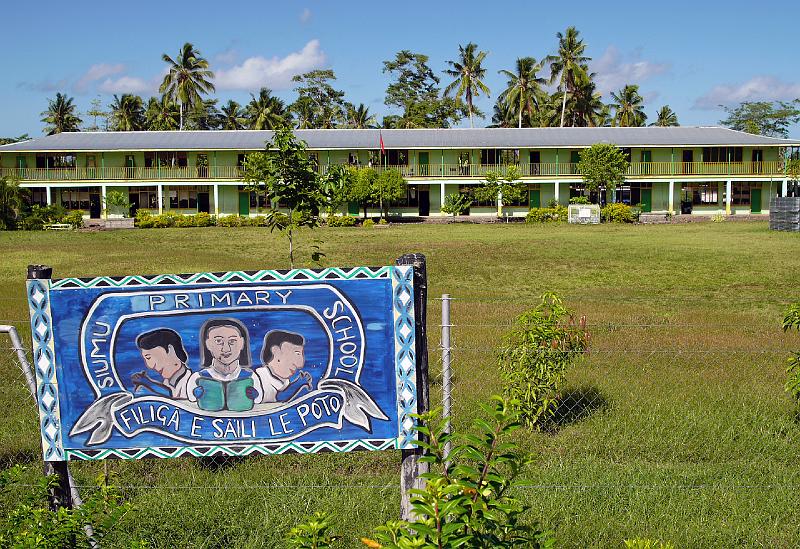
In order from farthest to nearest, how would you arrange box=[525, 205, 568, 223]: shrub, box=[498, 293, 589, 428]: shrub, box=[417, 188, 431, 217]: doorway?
box=[417, 188, 431, 217]: doorway → box=[525, 205, 568, 223]: shrub → box=[498, 293, 589, 428]: shrub

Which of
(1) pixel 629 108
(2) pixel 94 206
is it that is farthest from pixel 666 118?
(2) pixel 94 206

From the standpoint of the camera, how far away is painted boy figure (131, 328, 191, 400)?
15.1 feet

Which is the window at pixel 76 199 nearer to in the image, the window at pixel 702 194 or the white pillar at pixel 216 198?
the white pillar at pixel 216 198

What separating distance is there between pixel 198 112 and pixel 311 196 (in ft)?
211


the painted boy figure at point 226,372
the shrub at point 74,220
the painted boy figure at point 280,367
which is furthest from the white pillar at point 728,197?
the painted boy figure at point 226,372

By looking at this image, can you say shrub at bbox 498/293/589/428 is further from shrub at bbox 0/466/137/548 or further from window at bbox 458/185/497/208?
window at bbox 458/185/497/208

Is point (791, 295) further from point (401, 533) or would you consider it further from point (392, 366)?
point (401, 533)

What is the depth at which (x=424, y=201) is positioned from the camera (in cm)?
5372

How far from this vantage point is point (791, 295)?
15828 millimetres

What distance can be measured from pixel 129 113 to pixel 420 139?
96.8 feet

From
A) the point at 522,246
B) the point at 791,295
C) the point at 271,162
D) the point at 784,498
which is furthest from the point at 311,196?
the point at 522,246

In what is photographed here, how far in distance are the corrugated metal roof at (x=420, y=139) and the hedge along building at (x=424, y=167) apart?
0.10 meters

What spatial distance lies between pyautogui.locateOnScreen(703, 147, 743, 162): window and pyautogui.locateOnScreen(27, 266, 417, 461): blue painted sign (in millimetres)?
53045

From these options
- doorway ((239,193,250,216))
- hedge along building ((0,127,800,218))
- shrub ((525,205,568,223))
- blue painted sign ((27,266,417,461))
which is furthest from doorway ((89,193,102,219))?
blue painted sign ((27,266,417,461))
